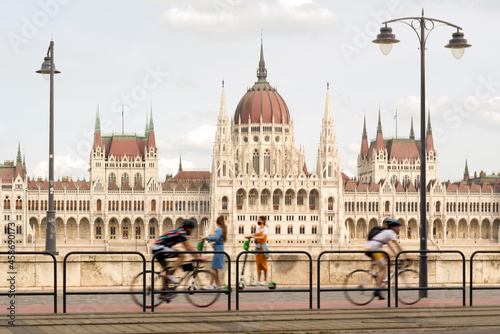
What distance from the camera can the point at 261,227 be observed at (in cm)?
2250

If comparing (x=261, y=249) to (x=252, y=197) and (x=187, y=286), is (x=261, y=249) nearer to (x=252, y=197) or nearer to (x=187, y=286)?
(x=187, y=286)

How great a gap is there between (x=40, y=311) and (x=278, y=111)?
13160 cm

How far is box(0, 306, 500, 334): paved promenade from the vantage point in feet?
51.2

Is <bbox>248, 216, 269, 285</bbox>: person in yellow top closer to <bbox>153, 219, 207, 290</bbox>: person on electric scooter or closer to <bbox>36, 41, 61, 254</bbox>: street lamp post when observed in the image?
A: <bbox>153, 219, 207, 290</bbox>: person on electric scooter

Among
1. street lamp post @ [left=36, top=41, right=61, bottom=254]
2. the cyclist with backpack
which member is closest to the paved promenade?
the cyclist with backpack

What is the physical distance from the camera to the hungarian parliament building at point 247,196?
425ft

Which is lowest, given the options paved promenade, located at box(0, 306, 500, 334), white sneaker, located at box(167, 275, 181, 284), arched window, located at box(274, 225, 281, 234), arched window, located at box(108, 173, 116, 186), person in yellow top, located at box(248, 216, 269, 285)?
arched window, located at box(274, 225, 281, 234)

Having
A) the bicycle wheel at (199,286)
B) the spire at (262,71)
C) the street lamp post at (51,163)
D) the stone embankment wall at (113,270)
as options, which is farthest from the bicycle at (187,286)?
the spire at (262,71)

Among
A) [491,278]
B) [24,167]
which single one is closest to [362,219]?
[24,167]

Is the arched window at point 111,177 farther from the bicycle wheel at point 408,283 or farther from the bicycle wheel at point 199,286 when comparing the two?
the bicycle wheel at point 199,286

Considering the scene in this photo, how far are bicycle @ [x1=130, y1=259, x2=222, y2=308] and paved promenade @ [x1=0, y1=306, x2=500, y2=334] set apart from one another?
24.1 inches

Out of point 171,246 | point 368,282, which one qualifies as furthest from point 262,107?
point 171,246

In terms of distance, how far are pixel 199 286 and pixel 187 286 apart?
10.2 inches

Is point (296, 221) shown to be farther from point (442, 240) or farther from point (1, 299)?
point (1, 299)
